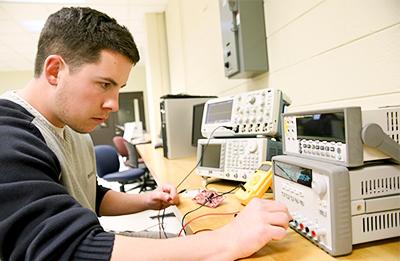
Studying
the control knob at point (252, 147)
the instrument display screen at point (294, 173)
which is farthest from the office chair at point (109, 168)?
the instrument display screen at point (294, 173)

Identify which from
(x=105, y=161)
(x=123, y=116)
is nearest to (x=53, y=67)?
(x=105, y=161)

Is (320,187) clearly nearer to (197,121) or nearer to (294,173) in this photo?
(294,173)

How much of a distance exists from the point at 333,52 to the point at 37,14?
466cm

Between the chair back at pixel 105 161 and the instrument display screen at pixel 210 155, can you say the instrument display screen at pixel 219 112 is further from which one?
the chair back at pixel 105 161

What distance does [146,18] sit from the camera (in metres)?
4.77

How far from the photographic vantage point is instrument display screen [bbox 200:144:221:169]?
1311mm

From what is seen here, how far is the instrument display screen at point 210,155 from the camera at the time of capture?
1311 mm

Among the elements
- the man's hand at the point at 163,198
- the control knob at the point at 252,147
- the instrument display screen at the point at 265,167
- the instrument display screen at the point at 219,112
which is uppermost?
the instrument display screen at the point at 219,112

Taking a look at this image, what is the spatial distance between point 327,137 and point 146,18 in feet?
15.2

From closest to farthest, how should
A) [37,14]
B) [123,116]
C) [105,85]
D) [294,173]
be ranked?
[294,173] < [105,85] < [37,14] < [123,116]

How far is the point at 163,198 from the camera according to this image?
1.16 metres

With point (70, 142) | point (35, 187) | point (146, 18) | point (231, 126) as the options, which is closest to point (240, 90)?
point (231, 126)

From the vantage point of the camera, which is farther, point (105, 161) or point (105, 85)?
point (105, 161)

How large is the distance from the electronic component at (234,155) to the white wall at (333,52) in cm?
39
